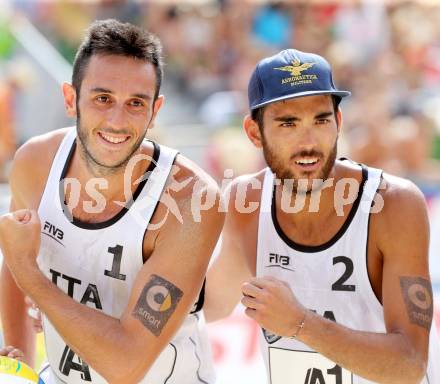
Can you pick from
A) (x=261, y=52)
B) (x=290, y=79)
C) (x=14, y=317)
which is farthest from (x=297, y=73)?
(x=261, y=52)

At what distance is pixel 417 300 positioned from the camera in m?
3.57

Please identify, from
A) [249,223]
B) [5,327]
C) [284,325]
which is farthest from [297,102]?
[5,327]

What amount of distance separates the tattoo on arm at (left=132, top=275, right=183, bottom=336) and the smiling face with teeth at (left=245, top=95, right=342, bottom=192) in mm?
765

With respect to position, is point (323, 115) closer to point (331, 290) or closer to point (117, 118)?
point (331, 290)

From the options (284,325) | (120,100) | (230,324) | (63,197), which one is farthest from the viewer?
(230,324)

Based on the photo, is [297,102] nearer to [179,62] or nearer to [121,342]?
[121,342]

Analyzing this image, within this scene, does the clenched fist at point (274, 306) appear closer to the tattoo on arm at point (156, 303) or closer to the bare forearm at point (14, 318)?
the tattoo on arm at point (156, 303)

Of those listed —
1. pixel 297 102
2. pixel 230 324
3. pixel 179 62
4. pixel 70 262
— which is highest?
pixel 179 62

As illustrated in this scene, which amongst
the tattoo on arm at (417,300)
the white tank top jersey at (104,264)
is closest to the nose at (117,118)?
the white tank top jersey at (104,264)

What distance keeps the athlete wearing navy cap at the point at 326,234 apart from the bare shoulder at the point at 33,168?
3.08 feet

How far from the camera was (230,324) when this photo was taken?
5.98 meters

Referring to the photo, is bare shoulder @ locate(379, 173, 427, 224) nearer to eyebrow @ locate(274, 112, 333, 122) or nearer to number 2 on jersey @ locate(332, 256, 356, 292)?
number 2 on jersey @ locate(332, 256, 356, 292)

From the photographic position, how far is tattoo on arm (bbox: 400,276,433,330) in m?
3.55

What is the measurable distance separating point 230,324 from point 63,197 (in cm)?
234
